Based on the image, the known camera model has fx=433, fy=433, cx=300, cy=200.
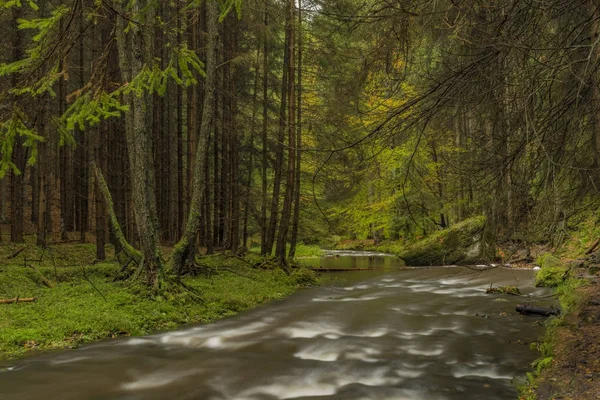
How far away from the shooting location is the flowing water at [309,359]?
5.02 meters

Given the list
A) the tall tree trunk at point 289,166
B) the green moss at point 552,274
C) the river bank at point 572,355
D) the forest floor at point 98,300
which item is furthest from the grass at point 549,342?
the tall tree trunk at point 289,166

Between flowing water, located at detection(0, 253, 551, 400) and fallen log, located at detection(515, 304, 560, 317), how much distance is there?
0.21m

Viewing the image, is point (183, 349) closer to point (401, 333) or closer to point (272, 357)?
point (272, 357)

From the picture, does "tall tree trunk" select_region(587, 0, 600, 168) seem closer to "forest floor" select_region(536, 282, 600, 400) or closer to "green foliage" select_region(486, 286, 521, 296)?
"forest floor" select_region(536, 282, 600, 400)

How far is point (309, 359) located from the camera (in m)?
6.27

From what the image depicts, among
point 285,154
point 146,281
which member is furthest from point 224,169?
point 146,281

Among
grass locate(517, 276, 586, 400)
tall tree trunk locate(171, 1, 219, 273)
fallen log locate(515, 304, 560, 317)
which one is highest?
tall tree trunk locate(171, 1, 219, 273)

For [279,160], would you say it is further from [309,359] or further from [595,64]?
[595,64]

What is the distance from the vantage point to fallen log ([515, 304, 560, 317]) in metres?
8.51

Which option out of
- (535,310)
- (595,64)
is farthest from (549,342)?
(595,64)

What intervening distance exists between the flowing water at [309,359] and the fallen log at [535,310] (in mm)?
212

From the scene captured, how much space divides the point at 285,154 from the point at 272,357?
41.1 ft

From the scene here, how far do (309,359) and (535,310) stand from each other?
5276mm

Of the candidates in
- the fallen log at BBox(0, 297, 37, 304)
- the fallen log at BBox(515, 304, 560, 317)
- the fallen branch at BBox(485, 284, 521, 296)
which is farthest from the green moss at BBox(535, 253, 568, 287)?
the fallen log at BBox(0, 297, 37, 304)
